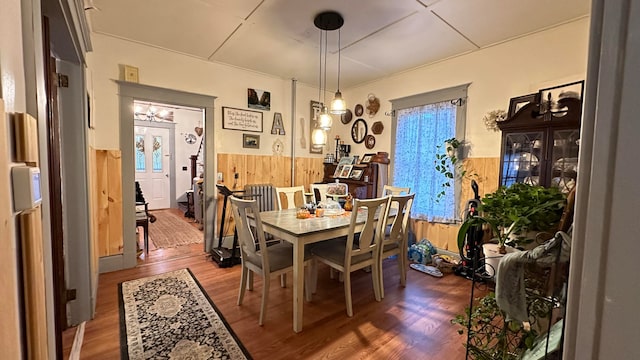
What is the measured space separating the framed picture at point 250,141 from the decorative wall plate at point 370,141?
1.71 metres

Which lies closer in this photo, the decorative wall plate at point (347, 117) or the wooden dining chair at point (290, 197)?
the wooden dining chair at point (290, 197)

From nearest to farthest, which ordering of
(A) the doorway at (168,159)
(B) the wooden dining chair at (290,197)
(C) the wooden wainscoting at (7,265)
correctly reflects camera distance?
(C) the wooden wainscoting at (7,265) < (B) the wooden dining chair at (290,197) < (A) the doorway at (168,159)

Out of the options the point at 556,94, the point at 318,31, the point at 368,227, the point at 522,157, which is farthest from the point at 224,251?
the point at 556,94

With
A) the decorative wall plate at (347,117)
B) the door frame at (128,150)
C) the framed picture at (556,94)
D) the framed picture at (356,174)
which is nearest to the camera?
the framed picture at (556,94)

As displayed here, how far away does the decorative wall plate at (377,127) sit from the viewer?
417 centimetres

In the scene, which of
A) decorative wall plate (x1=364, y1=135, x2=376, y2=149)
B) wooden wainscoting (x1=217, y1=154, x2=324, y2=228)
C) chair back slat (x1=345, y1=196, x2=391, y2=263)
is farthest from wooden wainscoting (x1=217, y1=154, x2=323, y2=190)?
chair back slat (x1=345, y1=196, x2=391, y2=263)

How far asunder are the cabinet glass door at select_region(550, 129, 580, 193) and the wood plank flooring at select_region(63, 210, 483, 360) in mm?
1267

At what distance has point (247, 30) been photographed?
2.75 metres

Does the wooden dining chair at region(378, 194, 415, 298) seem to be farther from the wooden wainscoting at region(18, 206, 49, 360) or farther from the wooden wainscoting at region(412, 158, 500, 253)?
the wooden wainscoting at region(18, 206, 49, 360)

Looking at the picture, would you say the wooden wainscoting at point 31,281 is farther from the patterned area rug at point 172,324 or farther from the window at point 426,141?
the window at point 426,141

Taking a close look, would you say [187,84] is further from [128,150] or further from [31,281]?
[31,281]

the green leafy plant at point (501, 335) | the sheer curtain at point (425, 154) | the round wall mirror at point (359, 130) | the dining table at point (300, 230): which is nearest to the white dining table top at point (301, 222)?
the dining table at point (300, 230)

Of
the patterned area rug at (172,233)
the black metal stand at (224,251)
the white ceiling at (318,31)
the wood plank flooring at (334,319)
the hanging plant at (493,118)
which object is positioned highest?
the white ceiling at (318,31)

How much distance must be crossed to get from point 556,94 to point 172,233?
17.6 ft
